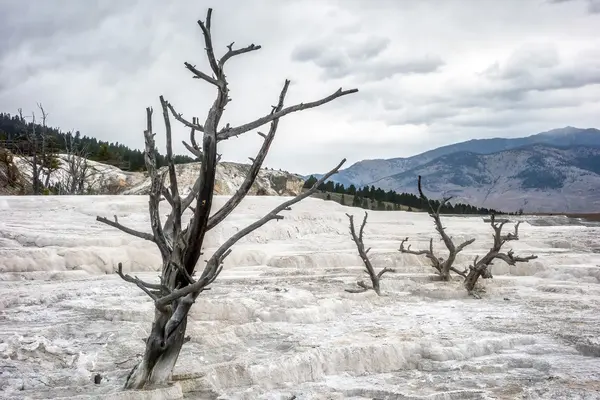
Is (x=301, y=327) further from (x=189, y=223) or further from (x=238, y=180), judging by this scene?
(x=238, y=180)

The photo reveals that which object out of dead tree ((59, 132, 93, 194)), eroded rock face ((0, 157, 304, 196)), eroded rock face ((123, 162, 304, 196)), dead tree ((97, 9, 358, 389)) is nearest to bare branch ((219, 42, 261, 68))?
dead tree ((97, 9, 358, 389))

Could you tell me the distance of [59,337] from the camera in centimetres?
716

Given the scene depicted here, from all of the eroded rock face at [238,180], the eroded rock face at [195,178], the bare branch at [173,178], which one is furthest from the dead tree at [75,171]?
the bare branch at [173,178]

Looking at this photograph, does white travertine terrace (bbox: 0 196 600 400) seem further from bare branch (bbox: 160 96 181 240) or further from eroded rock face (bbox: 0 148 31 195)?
eroded rock face (bbox: 0 148 31 195)

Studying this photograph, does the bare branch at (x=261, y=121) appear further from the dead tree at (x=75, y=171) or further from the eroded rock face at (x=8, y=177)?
the dead tree at (x=75, y=171)

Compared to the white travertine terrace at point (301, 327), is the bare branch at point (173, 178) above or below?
above

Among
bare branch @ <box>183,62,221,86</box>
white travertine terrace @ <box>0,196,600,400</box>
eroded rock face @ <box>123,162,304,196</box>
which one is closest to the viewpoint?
bare branch @ <box>183,62,221,86</box>

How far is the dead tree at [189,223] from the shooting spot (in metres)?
4.44

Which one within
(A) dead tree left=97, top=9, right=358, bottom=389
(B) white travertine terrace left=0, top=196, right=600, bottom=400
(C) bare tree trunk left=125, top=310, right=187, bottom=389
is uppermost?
(A) dead tree left=97, top=9, right=358, bottom=389

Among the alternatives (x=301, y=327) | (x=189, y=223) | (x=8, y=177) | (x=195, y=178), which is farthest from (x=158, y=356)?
Answer: (x=195, y=178)

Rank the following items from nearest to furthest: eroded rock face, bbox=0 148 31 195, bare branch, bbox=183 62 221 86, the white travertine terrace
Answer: bare branch, bbox=183 62 221 86 → the white travertine terrace → eroded rock face, bbox=0 148 31 195

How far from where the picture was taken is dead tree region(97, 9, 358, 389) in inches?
175

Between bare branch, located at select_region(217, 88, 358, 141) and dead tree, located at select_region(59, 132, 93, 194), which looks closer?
bare branch, located at select_region(217, 88, 358, 141)

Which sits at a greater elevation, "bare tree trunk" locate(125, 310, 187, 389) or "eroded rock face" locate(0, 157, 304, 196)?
"eroded rock face" locate(0, 157, 304, 196)
